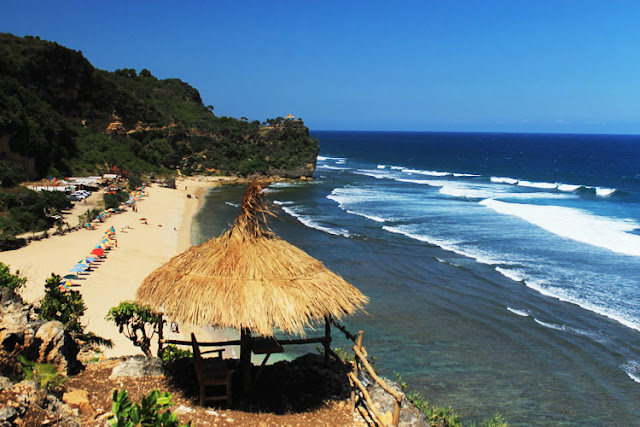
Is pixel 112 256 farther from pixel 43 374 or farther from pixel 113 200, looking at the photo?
pixel 43 374

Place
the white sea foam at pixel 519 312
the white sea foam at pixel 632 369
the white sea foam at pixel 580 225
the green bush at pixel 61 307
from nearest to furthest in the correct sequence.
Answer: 1. the green bush at pixel 61 307
2. the white sea foam at pixel 632 369
3. the white sea foam at pixel 519 312
4. the white sea foam at pixel 580 225

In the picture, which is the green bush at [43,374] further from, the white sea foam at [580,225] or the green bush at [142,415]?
the white sea foam at [580,225]

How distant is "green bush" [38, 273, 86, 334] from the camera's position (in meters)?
9.41

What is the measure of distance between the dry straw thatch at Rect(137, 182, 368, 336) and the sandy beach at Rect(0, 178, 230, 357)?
450 cm

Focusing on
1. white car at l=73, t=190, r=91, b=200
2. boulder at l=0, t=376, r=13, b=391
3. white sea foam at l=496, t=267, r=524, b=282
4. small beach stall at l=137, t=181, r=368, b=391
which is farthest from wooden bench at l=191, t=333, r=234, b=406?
white car at l=73, t=190, r=91, b=200

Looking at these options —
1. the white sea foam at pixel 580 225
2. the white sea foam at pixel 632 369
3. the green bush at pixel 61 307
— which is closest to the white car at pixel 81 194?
the green bush at pixel 61 307

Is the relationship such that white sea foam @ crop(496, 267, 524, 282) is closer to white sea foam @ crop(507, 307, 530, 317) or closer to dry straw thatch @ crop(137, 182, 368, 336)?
white sea foam @ crop(507, 307, 530, 317)

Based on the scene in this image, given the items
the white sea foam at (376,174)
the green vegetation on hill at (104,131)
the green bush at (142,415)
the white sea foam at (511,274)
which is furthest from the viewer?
the white sea foam at (376,174)

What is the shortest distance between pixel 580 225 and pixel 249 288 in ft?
95.1

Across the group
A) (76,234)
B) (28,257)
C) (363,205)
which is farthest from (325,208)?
(28,257)

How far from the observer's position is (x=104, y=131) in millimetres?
55156

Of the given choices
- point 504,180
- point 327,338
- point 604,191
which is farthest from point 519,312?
point 504,180

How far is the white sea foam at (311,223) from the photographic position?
28055mm

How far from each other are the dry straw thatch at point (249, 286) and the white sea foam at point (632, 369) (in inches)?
354
